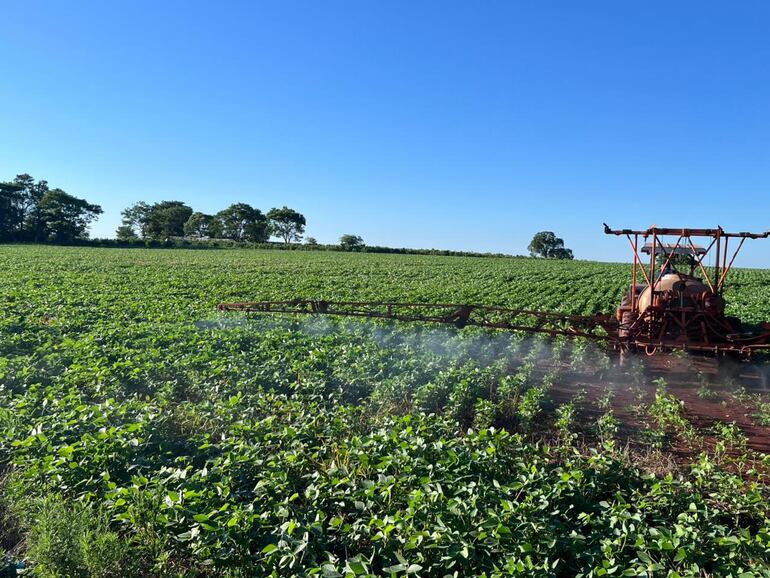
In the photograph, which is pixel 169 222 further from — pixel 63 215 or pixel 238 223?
pixel 63 215

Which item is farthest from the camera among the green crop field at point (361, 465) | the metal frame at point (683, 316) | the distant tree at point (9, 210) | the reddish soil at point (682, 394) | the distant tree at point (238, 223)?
the distant tree at point (238, 223)

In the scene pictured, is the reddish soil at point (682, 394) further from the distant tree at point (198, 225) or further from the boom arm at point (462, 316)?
the distant tree at point (198, 225)

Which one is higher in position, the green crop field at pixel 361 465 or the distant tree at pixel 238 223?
the distant tree at pixel 238 223

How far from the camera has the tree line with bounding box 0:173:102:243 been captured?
70.8m

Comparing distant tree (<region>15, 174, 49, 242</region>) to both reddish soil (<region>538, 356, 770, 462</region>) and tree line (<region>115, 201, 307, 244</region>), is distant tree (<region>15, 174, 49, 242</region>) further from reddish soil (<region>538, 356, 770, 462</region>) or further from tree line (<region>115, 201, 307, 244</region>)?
reddish soil (<region>538, 356, 770, 462</region>)

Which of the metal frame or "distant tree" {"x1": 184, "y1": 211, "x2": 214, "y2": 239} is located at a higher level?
"distant tree" {"x1": 184, "y1": 211, "x2": 214, "y2": 239}

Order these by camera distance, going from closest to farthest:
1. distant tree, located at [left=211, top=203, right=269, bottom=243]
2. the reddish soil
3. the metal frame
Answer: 1. the reddish soil
2. the metal frame
3. distant tree, located at [left=211, top=203, right=269, bottom=243]

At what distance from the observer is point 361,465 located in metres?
4.11

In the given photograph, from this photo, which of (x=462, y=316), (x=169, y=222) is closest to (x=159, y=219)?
(x=169, y=222)

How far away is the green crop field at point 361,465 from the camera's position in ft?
10.0

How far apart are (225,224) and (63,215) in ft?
95.3

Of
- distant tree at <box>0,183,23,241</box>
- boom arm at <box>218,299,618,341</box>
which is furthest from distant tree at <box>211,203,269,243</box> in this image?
boom arm at <box>218,299,618,341</box>

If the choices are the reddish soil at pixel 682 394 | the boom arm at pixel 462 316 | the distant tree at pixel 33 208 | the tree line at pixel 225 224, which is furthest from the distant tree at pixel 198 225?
the reddish soil at pixel 682 394

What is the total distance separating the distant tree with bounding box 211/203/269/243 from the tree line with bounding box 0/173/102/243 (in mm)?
25008
